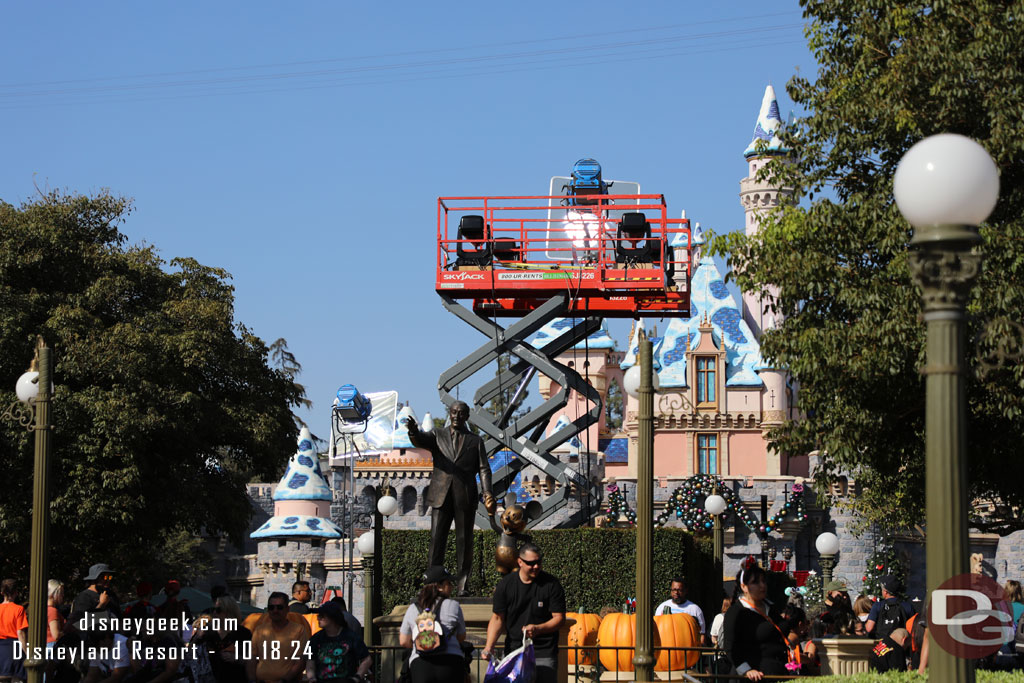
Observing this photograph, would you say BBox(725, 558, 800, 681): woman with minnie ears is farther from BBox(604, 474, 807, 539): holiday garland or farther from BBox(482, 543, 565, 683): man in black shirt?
BBox(604, 474, 807, 539): holiday garland

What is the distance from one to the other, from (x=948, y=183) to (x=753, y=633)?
15.1 ft

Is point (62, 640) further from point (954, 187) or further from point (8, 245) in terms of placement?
point (8, 245)

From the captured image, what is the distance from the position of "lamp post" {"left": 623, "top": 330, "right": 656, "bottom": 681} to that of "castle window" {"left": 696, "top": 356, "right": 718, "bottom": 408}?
152ft

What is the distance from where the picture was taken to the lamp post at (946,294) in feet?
17.3

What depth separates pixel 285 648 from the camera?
1064cm

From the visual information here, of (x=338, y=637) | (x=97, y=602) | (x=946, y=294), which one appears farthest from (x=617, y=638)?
(x=946, y=294)

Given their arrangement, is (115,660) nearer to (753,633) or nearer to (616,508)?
(753,633)

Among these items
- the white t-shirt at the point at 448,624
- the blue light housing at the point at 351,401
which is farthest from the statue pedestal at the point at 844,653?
the blue light housing at the point at 351,401

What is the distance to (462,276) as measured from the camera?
84.3ft

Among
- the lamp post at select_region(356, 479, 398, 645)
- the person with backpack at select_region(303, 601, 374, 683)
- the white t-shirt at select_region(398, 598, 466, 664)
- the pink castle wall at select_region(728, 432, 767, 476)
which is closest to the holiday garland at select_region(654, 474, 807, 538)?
the pink castle wall at select_region(728, 432, 767, 476)

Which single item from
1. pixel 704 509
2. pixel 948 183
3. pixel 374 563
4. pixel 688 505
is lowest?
pixel 704 509

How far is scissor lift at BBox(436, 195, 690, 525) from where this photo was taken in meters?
25.6

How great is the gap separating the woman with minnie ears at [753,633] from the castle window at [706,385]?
1929 inches

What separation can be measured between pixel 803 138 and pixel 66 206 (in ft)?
66.3
